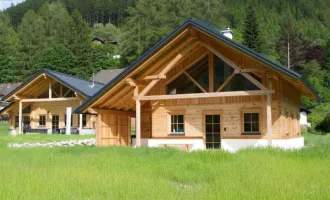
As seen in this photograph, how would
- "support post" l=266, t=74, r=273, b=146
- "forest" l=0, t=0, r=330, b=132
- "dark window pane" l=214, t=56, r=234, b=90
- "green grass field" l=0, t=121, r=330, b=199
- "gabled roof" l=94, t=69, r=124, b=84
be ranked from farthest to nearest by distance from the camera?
"forest" l=0, t=0, r=330, b=132 < "gabled roof" l=94, t=69, r=124, b=84 < "dark window pane" l=214, t=56, r=234, b=90 < "support post" l=266, t=74, r=273, b=146 < "green grass field" l=0, t=121, r=330, b=199

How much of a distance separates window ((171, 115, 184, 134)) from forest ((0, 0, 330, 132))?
65.2ft

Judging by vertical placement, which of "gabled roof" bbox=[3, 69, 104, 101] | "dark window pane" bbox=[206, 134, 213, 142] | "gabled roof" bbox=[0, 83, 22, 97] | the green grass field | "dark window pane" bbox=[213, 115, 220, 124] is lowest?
the green grass field

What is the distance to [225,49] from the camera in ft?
51.6

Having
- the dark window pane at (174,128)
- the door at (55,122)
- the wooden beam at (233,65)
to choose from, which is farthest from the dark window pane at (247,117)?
the door at (55,122)

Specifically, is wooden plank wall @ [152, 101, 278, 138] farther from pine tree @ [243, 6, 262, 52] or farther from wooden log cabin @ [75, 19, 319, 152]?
pine tree @ [243, 6, 262, 52]

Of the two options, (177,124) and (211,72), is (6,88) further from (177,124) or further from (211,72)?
(211,72)

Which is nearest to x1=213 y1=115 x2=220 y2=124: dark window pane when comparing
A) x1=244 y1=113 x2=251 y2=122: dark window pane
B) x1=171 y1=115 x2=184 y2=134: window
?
x1=244 y1=113 x2=251 y2=122: dark window pane

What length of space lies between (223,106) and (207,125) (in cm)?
107

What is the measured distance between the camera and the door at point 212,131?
16.7 metres

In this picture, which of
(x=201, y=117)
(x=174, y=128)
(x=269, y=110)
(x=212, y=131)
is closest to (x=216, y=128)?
(x=212, y=131)

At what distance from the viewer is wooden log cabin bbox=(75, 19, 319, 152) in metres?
14.9

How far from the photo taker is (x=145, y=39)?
54812 mm

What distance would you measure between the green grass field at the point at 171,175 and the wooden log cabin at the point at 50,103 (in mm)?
17594

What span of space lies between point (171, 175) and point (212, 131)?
816 centimetres
